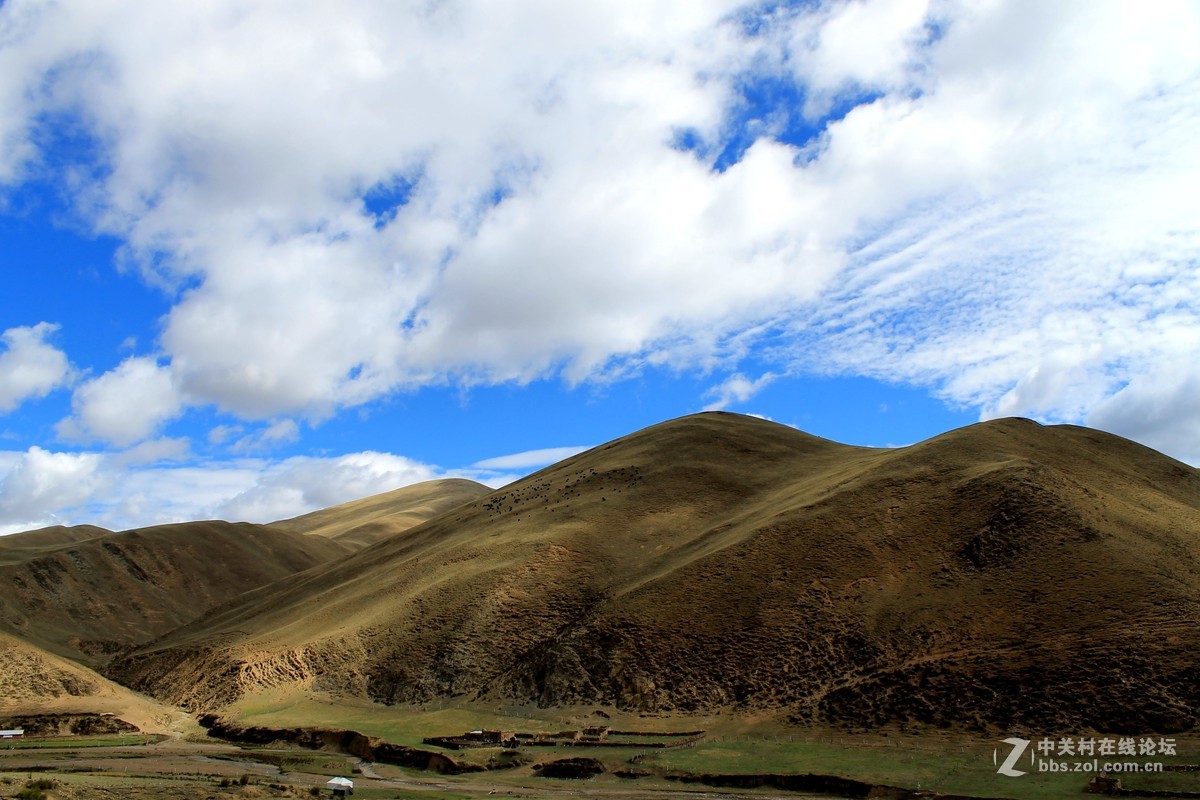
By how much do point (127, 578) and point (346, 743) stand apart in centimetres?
9156

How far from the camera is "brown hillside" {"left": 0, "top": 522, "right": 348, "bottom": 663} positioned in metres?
106

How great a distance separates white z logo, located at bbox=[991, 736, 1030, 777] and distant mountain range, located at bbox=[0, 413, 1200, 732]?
79.9 inches

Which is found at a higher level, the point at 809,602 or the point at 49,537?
the point at 49,537

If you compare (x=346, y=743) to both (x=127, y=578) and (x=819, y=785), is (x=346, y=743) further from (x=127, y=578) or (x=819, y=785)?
(x=127, y=578)

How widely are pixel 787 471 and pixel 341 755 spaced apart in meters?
54.4

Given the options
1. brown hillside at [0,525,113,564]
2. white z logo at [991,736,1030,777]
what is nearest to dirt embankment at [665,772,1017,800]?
white z logo at [991,736,1030,777]

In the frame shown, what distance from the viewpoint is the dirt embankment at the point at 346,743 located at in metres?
44.8

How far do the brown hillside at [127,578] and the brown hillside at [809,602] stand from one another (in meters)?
26.1

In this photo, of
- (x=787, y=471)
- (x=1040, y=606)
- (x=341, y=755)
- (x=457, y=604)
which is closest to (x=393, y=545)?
(x=457, y=604)

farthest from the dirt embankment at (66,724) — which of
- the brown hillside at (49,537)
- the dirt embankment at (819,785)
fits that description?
the brown hillside at (49,537)

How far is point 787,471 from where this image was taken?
90.2 m

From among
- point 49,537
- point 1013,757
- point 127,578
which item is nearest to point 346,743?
point 1013,757

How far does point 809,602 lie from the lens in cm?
5838

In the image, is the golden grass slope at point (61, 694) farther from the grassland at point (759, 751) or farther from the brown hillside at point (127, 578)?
the brown hillside at point (127, 578)
